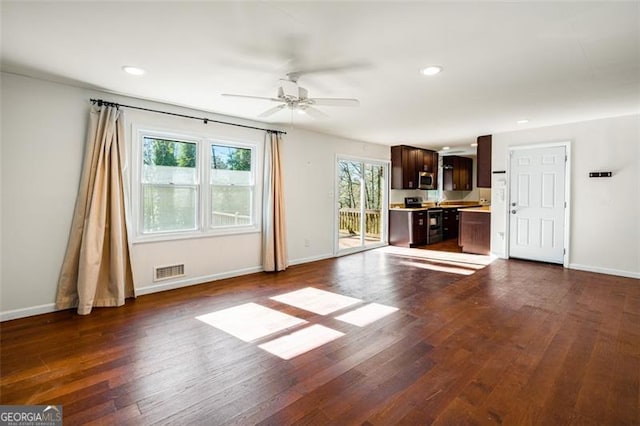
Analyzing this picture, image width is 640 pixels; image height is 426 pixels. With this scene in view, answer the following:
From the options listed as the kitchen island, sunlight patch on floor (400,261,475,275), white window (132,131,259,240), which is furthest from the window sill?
the kitchen island

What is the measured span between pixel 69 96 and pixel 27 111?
0.42m

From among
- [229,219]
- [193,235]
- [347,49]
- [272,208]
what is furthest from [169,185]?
[347,49]

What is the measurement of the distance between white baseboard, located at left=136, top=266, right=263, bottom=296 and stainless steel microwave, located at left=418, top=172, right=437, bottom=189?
4.89m

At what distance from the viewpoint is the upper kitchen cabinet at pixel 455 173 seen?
9023mm

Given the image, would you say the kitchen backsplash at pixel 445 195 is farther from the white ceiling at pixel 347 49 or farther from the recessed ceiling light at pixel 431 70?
the recessed ceiling light at pixel 431 70

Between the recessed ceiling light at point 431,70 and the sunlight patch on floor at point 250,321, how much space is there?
2.74m

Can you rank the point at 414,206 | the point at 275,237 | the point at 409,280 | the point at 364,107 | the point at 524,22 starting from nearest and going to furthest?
the point at 524,22, the point at 364,107, the point at 409,280, the point at 275,237, the point at 414,206

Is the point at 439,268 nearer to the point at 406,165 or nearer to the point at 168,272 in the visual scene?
the point at 406,165

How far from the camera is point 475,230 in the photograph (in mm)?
6668

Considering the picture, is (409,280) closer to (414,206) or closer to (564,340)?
(564,340)

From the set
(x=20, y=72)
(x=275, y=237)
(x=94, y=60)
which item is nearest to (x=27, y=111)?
(x=20, y=72)

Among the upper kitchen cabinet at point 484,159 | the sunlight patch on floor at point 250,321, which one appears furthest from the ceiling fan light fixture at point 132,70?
the upper kitchen cabinet at point 484,159

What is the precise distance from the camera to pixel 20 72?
3135mm

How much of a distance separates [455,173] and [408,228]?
9.15 ft
